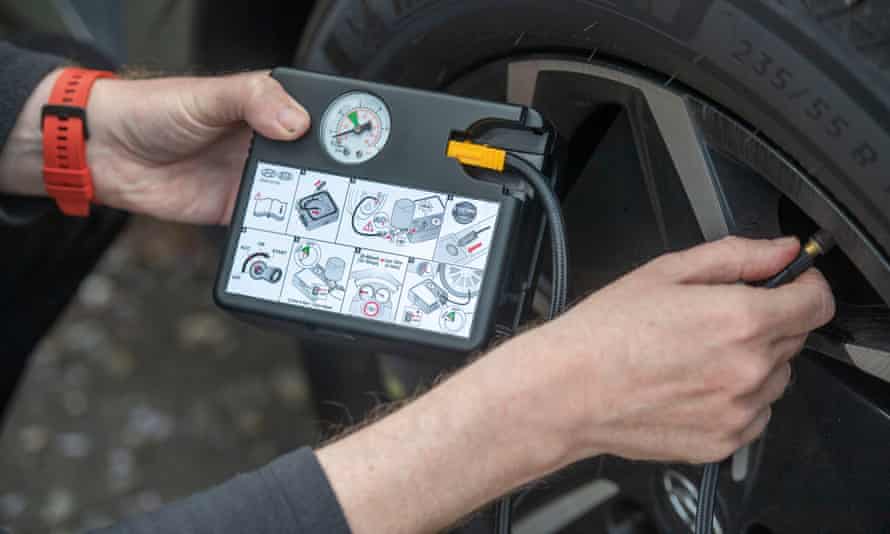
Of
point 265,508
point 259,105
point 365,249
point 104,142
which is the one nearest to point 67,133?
point 104,142

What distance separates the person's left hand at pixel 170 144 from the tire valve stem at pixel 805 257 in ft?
1.76

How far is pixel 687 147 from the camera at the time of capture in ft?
2.83

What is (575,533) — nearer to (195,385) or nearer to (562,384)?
(562,384)

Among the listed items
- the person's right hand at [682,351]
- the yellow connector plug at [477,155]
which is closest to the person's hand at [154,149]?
the yellow connector plug at [477,155]

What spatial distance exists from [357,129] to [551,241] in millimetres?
223

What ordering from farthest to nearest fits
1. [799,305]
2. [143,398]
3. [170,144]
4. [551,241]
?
[143,398]
[170,144]
[551,241]
[799,305]

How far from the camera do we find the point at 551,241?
0.88 meters

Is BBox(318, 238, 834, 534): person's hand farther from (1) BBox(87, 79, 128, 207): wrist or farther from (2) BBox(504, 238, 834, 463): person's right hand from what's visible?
(1) BBox(87, 79, 128, 207): wrist

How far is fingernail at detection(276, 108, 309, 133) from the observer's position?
959mm

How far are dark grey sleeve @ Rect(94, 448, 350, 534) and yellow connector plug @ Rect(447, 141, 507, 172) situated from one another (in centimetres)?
30

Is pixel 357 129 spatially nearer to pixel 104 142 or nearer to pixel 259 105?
pixel 259 105

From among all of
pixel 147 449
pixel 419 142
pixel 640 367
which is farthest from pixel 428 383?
pixel 147 449

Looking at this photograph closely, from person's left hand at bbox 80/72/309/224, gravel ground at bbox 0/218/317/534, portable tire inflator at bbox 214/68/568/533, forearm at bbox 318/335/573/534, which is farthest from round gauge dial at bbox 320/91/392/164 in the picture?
gravel ground at bbox 0/218/317/534

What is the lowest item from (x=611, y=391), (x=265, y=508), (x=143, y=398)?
(x=143, y=398)
